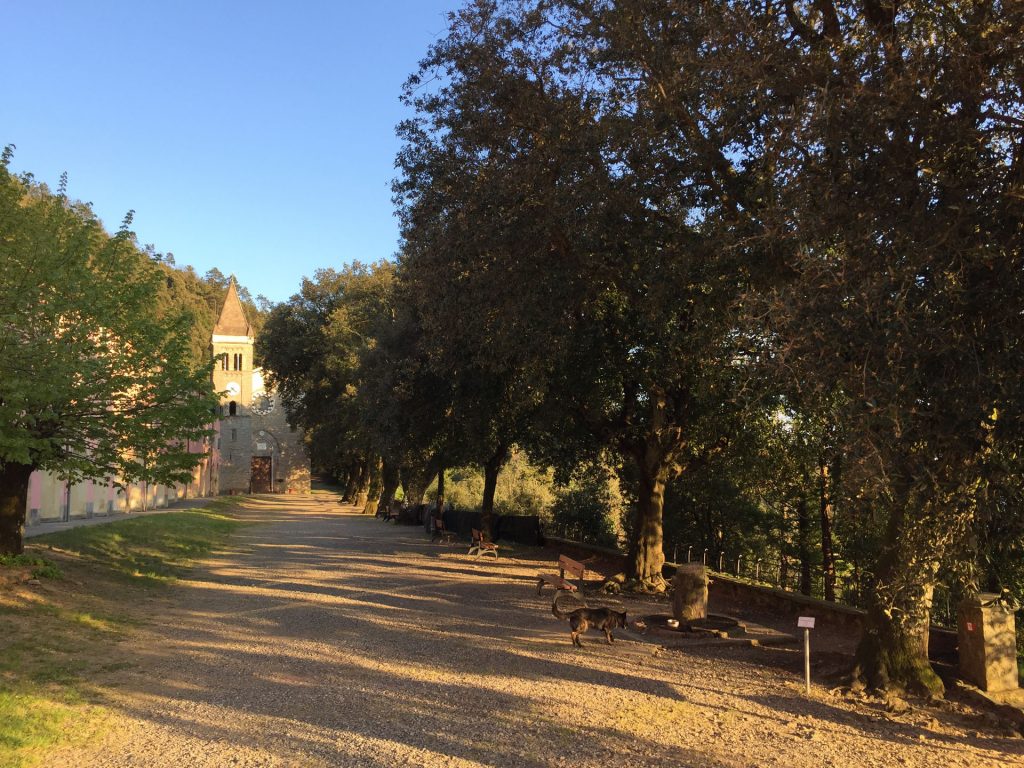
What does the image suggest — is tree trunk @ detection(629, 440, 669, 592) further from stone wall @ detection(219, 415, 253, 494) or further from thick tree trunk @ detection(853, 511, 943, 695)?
stone wall @ detection(219, 415, 253, 494)

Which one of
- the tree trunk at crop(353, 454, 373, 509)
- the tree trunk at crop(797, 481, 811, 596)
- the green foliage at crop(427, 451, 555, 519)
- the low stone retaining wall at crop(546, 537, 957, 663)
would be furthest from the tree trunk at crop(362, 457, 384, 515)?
the tree trunk at crop(797, 481, 811, 596)

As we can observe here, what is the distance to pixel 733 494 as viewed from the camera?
2048 centimetres

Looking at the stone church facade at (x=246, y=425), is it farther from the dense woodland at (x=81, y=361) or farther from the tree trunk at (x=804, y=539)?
the dense woodland at (x=81, y=361)

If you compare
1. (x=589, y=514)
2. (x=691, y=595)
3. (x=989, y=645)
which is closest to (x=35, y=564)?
(x=691, y=595)

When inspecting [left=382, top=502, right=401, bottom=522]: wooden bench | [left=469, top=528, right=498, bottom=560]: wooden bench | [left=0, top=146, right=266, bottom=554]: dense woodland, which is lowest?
[left=382, top=502, right=401, bottom=522]: wooden bench

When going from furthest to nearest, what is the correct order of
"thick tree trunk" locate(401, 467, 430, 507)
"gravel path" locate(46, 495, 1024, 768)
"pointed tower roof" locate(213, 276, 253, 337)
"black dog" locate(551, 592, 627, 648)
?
"pointed tower roof" locate(213, 276, 253, 337)
"thick tree trunk" locate(401, 467, 430, 507)
"black dog" locate(551, 592, 627, 648)
"gravel path" locate(46, 495, 1024, 768)

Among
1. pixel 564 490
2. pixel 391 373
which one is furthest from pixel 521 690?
pixel 564 490

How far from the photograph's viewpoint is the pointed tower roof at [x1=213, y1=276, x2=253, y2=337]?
243 ft

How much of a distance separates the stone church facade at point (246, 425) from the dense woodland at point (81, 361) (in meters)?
60.9

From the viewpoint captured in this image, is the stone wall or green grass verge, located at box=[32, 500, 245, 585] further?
the stone wall

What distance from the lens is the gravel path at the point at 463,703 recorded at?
19.7 ft

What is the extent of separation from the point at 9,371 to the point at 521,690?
8.35 meters

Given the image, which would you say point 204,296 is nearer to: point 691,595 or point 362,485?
point 362,485

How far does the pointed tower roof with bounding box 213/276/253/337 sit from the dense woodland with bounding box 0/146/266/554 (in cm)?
6227
